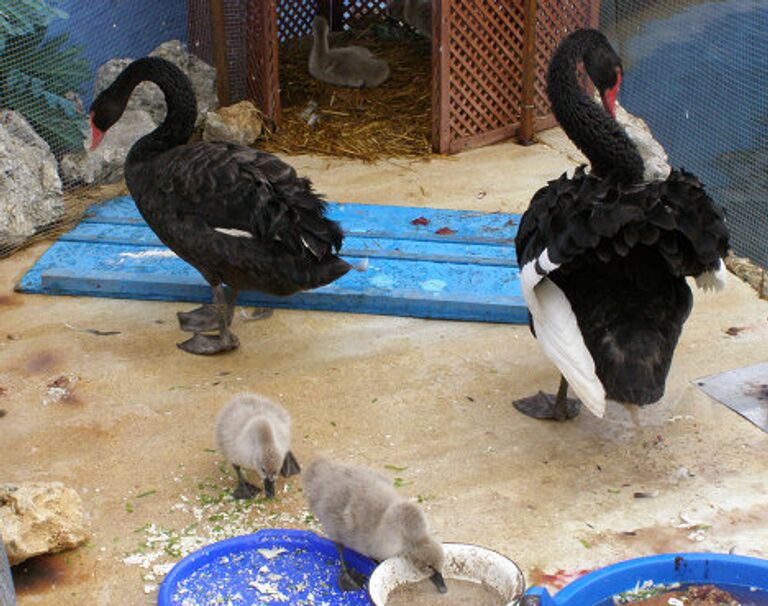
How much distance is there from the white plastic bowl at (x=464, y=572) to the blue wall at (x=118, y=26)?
4791mm

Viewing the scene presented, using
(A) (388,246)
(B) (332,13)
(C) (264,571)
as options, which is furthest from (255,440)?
(B) (332,13)

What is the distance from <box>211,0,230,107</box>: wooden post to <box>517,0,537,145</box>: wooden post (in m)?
1.94

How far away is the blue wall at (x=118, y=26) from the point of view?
7.30m

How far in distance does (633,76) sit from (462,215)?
2.42 m

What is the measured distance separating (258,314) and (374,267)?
677 millimetres

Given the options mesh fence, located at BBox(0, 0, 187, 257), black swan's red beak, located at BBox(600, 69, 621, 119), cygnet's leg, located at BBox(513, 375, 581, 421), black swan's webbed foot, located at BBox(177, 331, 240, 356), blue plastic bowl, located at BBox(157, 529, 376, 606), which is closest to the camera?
blue plastic bowl, located at BBox(157, 529, 376, 606)

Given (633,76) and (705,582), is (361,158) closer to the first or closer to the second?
(633,76)

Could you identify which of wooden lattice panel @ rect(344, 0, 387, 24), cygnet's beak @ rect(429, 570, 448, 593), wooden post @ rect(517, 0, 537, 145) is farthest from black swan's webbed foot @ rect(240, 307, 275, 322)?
wooden lattice panel @ rect(344, 0, 387, 24)

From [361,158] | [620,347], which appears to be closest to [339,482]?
[620,347]

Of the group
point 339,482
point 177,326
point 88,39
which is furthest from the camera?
point 88,39

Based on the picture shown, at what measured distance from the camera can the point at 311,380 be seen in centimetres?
479

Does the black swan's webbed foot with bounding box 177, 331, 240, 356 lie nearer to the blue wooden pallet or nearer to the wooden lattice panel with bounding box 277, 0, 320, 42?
the blue wooden pallet

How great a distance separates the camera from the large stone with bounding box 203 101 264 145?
24.4ft

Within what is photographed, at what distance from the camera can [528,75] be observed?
7691mm
